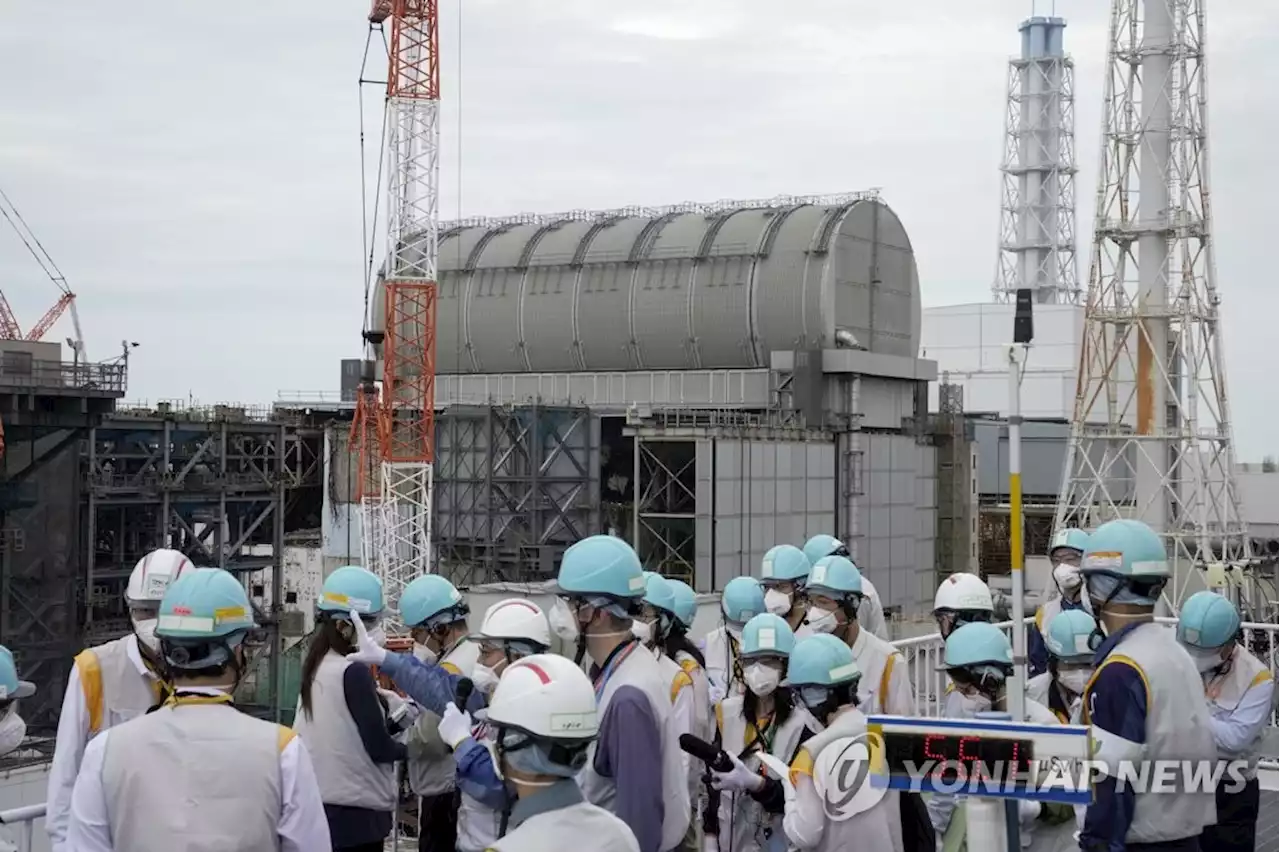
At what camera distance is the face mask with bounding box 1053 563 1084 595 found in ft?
33.5

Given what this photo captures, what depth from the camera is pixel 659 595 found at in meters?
8.55

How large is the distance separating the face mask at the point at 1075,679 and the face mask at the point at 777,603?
1832 millimetres

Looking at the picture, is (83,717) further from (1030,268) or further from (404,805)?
(1030,268)

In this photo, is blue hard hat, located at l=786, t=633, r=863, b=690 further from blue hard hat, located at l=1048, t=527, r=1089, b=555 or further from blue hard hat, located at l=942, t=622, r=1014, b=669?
blue hard hat, located at l=1048, t=527, r=1089, b=555

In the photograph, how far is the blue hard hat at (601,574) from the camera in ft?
19.6

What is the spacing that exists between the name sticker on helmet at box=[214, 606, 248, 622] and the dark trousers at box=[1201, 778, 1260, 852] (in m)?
5.59

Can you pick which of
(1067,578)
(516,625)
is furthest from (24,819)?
(1067,578)

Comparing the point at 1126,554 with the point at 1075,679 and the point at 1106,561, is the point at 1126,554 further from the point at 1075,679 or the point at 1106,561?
the point at 1075,679

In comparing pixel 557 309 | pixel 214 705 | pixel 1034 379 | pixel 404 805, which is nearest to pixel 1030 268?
pixel 1034 379

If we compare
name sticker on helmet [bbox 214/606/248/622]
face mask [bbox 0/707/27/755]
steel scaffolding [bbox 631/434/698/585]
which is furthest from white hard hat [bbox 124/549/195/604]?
steel scaffolding [bbox 631/434/698/585]

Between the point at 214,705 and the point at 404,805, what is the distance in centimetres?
704

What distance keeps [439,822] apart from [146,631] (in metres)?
1.82

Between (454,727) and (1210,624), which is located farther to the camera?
(1210,624)

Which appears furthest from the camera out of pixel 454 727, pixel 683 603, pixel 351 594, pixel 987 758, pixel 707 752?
pixel 683 603
